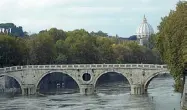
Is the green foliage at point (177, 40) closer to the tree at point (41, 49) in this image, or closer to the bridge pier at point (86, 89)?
the bridge pier at point (86, 89)

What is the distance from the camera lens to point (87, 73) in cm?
7088

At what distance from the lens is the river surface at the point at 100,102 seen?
5478 cm

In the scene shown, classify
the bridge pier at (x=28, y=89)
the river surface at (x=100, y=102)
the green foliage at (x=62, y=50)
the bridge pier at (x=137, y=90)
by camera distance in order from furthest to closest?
the green foliage at (x=62, y=50)
the bridge pier at (x=28, y=89)
the bridge pier at (x=137, y=90)
the river surface at (x=100, y=102)

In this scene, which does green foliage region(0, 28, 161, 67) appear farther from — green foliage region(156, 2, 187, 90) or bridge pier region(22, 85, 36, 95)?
green foliage region(156, 2, 187, 90)

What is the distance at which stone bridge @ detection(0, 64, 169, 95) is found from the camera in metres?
66.1

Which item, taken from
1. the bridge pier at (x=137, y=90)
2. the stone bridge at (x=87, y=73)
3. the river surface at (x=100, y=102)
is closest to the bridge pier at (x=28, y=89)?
the stone bridge at (x=87, y=73)

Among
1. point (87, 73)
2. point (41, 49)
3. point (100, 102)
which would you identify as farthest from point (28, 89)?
point (100, 102)

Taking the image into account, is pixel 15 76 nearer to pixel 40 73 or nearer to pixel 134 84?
pixel 40 73

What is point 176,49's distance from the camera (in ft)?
162

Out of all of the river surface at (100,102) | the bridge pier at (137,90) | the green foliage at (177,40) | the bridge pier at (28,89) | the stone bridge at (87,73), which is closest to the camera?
the green foliage at (177,40)

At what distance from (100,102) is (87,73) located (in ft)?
38.4

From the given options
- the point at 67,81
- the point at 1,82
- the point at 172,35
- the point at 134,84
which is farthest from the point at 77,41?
the point at 172,35

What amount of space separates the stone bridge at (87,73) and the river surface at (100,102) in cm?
162

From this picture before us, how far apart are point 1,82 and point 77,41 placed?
1910cm
